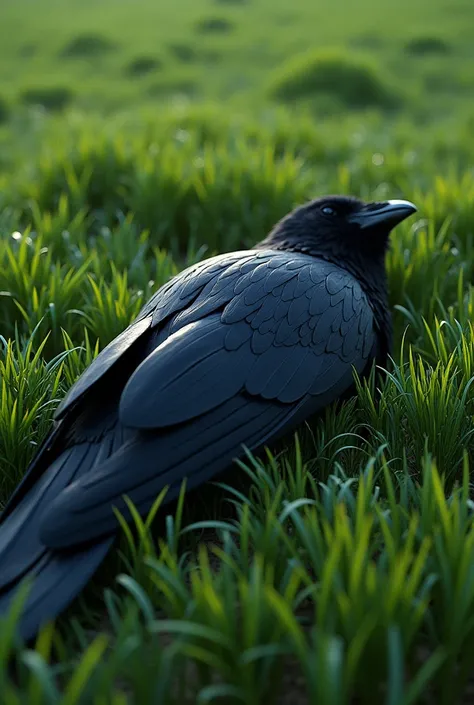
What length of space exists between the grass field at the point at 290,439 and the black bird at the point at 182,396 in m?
0.11

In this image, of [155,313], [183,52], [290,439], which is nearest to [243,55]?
[183,52]

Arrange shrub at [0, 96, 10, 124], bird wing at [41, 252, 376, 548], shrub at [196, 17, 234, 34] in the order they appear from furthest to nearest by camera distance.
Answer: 1. shrub at [196, 17, 234, 34]
2. shrub at [0, 96, 10, 124]
3. bird wing at [41, 252, 376, 548]

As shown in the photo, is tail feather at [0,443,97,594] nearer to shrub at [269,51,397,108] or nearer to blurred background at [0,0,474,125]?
blurred background at [0,0,474,125]

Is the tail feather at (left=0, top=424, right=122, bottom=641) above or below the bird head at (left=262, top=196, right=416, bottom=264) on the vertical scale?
below

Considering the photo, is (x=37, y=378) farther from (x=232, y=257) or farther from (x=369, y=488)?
(x=369, y=488)

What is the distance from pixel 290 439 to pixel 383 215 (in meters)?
1.04

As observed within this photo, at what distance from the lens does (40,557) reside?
1832 mm

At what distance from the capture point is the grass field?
5.15 feet

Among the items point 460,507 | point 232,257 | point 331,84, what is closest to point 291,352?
point 232,257

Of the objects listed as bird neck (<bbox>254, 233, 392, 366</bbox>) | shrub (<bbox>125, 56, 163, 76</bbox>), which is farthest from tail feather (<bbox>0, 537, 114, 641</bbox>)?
shrub (<bbox>125, 56, 163, 76</bbox>)

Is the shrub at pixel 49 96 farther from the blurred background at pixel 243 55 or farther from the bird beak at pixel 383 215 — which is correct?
the bird beak at pixel 383 215

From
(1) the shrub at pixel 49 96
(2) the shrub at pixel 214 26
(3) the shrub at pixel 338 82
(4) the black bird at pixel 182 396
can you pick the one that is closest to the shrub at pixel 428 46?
(3) the shrub at pixel 338 82

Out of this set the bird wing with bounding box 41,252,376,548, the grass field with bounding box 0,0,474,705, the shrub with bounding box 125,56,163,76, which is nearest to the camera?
the grass field with bounding box 0,0,474,705

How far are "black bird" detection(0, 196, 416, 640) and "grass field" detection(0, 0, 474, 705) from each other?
112 mm
